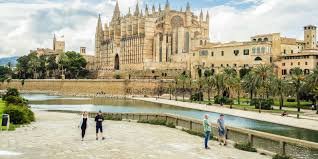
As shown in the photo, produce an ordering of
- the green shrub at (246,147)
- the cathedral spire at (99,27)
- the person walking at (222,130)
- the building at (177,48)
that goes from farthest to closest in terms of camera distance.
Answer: the cathedral spire at (99,27)
the building at (177,48)
the person walking at (222,130)
the green shrub at (246,147)

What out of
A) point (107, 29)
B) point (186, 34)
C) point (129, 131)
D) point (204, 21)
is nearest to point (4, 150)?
point (129, 131)

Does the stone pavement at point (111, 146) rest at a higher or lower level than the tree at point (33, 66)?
lower

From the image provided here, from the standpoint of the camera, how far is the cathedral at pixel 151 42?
127188mm

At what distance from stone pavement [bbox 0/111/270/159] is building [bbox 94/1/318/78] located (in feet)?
231

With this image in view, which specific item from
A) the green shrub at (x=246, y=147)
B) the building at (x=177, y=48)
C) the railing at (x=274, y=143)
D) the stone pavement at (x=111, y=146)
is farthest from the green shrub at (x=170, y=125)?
the building at (x=177, y=48)

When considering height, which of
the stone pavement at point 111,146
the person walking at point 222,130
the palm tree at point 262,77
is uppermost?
the palm tree at point 262,77

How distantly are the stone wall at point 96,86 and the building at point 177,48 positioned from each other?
10.9 m

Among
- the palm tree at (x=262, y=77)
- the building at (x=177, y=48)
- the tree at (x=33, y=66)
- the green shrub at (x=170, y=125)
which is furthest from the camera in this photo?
the tree at (x=33, y=66)

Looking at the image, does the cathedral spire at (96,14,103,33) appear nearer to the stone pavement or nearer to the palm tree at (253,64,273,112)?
the palm tree at (253,64,273,112)

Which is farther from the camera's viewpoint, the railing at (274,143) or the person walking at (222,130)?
the person walking at (222,130)

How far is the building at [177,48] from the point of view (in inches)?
3772

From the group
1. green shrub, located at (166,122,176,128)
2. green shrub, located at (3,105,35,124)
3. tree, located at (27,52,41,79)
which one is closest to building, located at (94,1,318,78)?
tree, located at (27,52,41,79)

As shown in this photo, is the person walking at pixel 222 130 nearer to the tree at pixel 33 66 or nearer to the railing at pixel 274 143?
the railing at pixel 274 143

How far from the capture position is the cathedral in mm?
127188
